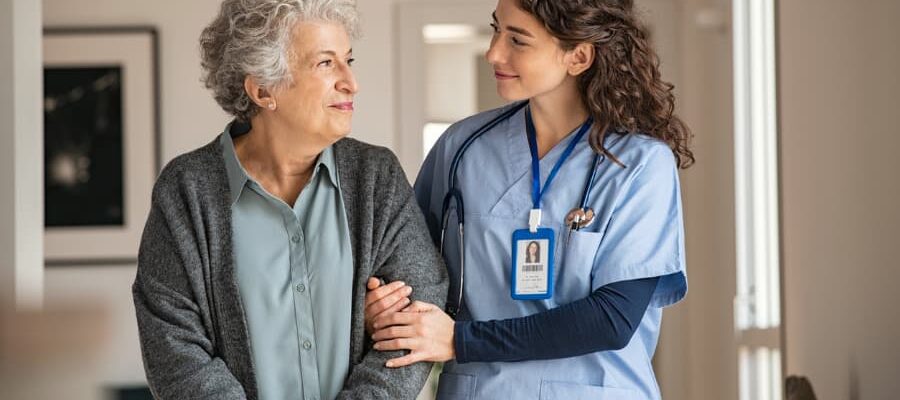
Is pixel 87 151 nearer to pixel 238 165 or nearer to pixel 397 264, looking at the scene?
pixel 238 165

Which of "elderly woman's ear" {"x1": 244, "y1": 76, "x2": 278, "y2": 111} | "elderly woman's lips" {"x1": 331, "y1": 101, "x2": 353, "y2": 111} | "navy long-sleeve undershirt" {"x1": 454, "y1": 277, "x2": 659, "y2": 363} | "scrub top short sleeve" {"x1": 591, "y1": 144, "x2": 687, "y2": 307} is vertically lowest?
"navy long-sleeve undershirt" {"x1": 454, "y1": 277, "x2": 659, "y2": 363}

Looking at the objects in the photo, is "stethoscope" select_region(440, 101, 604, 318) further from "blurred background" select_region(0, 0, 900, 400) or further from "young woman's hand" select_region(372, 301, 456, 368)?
"blurred background" select_region(0, 0, 900, 400)

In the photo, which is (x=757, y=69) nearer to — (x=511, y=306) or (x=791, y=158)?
(x=791, y=158)

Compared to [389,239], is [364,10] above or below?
above

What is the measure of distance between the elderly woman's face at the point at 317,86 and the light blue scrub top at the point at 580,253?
31cm

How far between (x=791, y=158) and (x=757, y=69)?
71 cm

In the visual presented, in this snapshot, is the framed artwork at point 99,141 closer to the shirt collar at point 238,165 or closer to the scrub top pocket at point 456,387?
the shirt collar at point 238,165

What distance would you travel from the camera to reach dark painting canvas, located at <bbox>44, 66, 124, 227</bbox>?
191 inches

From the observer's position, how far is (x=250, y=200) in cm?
198

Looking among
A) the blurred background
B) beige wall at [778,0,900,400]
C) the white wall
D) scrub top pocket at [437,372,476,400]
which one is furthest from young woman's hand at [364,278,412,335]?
the white wall

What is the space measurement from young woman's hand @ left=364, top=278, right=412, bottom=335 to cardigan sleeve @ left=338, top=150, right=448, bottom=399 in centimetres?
2

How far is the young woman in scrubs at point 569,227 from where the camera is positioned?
6.47 ft

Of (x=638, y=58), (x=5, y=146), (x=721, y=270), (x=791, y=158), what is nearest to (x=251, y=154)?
(x=638, y=58)

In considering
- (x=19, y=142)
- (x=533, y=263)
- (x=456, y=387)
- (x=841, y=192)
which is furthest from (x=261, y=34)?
(x=841, y=192)
